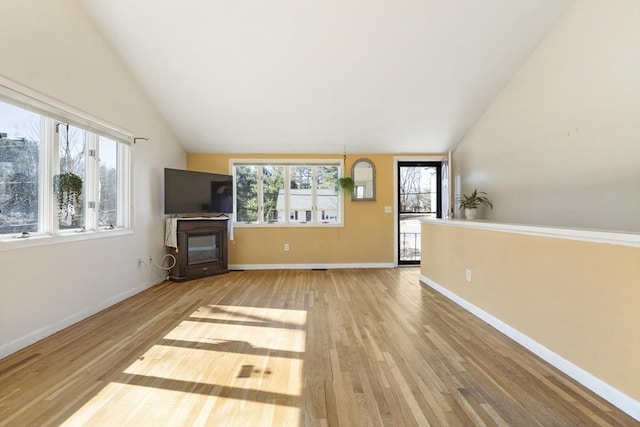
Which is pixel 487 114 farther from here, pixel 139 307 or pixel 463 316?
pixel 139 307

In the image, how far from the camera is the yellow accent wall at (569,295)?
1712 millimetres

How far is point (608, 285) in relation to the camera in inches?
72.1

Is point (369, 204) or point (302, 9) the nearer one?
point (302, 9)

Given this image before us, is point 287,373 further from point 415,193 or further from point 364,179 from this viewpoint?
point 415,193

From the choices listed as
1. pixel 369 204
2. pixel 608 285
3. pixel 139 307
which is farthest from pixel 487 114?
pixel 139 307

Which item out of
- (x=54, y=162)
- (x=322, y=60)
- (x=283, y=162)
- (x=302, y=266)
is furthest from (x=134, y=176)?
(x=302, y=266)

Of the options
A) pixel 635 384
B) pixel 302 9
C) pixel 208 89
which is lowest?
pixel 635 384

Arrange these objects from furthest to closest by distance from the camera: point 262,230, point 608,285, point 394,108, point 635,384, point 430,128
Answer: point 262,230, point 430,128, point 394,108, point 608,285, point 635,384

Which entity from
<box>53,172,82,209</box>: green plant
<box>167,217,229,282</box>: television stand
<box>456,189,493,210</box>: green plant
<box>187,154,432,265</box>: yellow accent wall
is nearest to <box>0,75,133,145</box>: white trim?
<box>53,172,82,209</box>: green plant

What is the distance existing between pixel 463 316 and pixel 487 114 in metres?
3.08

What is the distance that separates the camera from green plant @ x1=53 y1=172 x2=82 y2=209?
9.08 feet

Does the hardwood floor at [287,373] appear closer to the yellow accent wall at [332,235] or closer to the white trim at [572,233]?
the white trim at [572,233]

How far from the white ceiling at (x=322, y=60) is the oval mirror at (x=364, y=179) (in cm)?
68

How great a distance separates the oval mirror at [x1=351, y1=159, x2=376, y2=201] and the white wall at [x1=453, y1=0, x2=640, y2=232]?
6.85 ft
